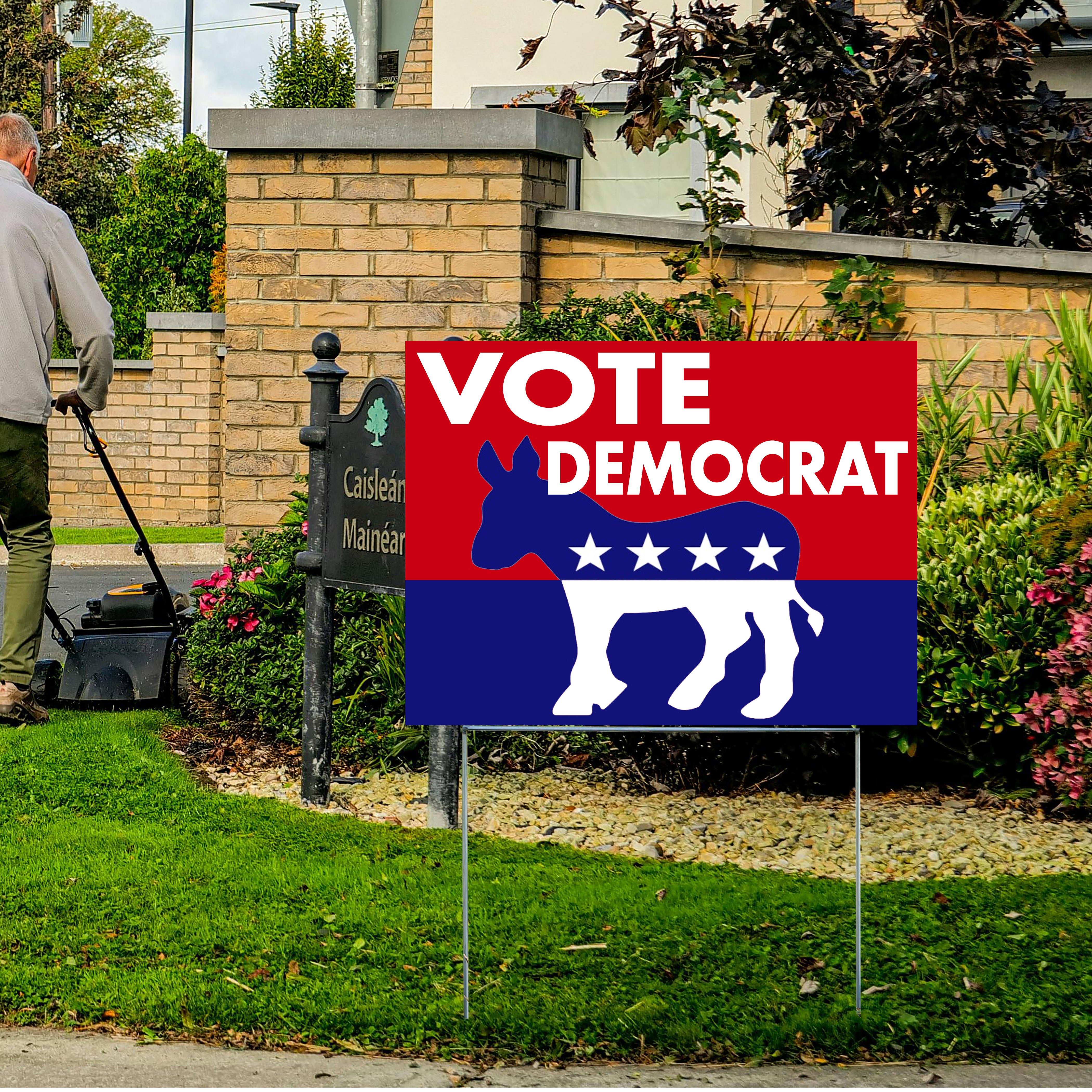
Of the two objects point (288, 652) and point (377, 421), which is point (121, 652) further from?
point (377, 421)

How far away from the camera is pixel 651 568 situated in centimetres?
420

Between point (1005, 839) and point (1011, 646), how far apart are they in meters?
0.74

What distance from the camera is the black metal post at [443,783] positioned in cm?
566

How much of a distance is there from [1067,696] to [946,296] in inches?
105

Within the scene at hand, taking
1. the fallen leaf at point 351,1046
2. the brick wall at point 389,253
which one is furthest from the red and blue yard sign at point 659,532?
the brick wall at point 389,253

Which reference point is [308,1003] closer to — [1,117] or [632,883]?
[632,883]

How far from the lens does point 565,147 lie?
8227mm

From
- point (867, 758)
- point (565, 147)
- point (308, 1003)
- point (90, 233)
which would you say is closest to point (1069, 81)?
point (565, 147)

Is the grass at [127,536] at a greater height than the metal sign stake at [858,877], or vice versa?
the grass at [127,536]

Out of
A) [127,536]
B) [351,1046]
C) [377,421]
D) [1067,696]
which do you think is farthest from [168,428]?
[351,1046]

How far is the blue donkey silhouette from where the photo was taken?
13.7 feet

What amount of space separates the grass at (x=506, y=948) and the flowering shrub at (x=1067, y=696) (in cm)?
69

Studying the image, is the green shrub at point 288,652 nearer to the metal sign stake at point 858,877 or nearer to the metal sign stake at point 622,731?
the metal sign stake at point 622,731

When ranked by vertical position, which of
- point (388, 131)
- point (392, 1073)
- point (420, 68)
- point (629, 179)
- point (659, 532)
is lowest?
point (392, 1073)
